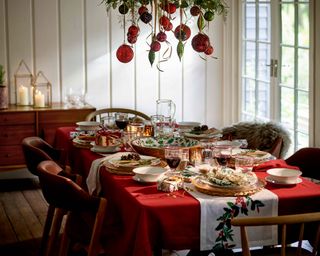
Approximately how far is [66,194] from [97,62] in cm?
319

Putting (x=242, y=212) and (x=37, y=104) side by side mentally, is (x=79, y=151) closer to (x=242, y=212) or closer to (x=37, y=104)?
(x=242, y=212)

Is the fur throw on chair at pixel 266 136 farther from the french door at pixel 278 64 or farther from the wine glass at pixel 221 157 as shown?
the wine glass at pixel 221 157

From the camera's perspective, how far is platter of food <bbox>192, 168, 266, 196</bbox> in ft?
9.66

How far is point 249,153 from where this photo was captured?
371 cm

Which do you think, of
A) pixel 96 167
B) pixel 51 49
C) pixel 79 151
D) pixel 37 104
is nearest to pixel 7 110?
pixel 37 104

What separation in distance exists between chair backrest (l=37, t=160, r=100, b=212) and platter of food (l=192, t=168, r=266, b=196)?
501 mm

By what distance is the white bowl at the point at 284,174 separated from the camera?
10.2ft

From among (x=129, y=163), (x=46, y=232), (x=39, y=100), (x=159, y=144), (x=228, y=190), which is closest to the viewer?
(x=228, y=190)

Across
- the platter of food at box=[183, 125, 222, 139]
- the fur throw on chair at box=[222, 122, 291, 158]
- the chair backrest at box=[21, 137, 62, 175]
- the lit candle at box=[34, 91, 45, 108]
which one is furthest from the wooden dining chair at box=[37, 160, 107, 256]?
the lit candle at box=[34, 91, 45, 108]

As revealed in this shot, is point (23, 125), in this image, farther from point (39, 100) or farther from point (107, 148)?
point (107, 148)

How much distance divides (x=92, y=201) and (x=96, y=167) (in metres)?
0.49

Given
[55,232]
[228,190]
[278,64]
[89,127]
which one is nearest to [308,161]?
[228,190]

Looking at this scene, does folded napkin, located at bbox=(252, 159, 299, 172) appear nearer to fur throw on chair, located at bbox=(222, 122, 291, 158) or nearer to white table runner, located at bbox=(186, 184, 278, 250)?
white table runner, located at bbox=(186, 184, 278, 250)

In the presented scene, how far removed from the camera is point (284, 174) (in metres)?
3.26
